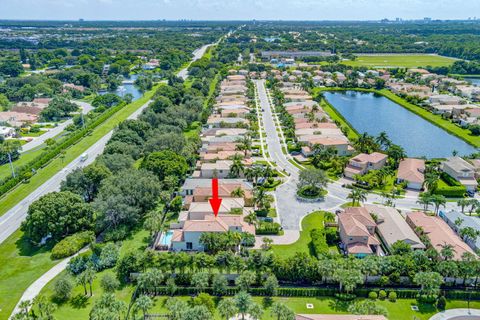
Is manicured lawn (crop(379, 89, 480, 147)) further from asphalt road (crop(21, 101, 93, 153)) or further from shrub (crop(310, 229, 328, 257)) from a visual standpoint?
asphalt road (crop(21, 101, 93, 153))

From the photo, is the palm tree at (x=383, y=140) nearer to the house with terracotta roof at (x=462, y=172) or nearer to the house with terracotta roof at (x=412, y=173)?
the house with terracotta roof at (x=412, y=173)

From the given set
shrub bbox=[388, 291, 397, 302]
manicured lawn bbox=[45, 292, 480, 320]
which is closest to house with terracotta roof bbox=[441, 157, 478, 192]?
manicured lawn bbox=[45, 292, 480, 320]

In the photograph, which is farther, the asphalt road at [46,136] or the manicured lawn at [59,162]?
the asphalt road at [46,136]

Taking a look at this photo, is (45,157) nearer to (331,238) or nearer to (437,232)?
(331,238)

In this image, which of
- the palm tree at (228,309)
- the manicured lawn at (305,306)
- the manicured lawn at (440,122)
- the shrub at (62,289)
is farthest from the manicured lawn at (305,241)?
the manicured lawn at (440,122)

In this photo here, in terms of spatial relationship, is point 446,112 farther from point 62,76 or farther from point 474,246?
point 62,76

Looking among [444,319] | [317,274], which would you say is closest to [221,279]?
[317,274]
